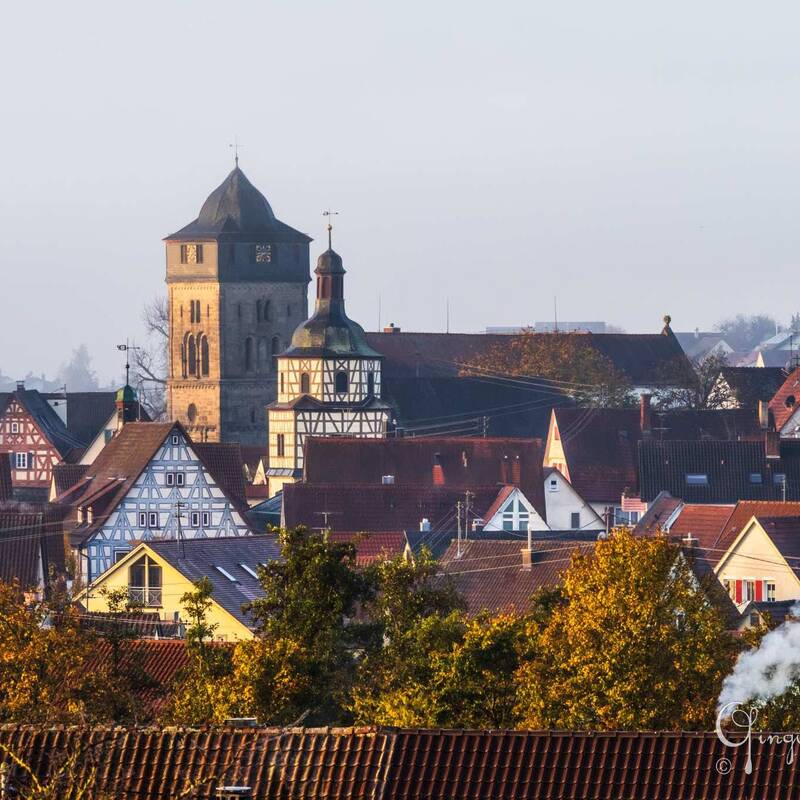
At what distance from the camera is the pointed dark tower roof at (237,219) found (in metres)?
158

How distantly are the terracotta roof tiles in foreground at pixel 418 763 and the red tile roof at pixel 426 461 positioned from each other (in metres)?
73.2

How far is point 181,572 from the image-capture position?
59.2 metres

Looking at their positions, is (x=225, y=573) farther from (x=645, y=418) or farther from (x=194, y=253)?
(x=194, y=253)

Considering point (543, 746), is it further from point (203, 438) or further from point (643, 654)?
point (203, 438)

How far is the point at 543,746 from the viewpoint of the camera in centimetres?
2438

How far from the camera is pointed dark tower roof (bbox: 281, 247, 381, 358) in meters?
127

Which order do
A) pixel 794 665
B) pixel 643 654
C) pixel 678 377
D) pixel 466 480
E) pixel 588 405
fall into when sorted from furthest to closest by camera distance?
pixel 678 377 → pixel 588 405 → pixel 466 480 → pixel 643 654 → pixel 794 665

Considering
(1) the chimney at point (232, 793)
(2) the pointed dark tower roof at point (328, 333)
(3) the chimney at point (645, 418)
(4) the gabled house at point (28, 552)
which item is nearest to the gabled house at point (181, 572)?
(4) the gabled house at point (28, 552)

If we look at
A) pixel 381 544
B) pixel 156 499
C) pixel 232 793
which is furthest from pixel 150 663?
pixel 156 499

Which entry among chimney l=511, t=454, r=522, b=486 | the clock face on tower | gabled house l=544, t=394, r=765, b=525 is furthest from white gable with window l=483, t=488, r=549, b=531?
the clock face on tower

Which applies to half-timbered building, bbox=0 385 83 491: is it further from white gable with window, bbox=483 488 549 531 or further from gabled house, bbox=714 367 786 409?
white gable with window, bbox=483 488 549 531

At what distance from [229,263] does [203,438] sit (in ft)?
33.4

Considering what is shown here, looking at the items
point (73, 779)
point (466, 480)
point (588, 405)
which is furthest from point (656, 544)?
point (588, 405)

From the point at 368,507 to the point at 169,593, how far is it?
28.6m
